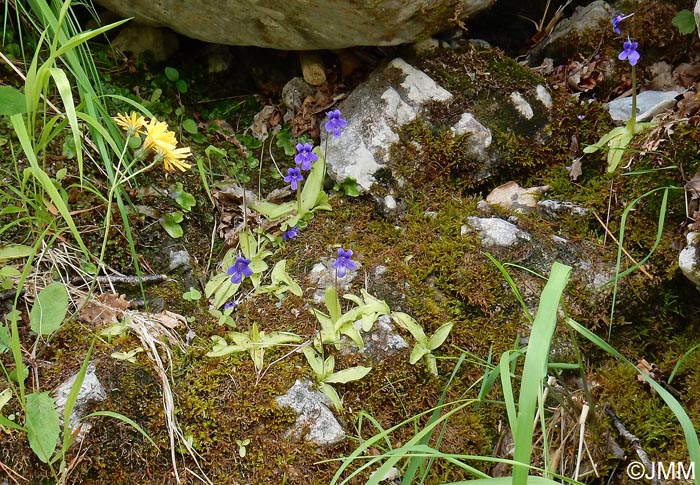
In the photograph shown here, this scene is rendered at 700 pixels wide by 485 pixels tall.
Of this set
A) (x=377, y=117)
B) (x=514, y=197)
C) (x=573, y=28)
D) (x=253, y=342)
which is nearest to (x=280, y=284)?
(x=253, y=342)

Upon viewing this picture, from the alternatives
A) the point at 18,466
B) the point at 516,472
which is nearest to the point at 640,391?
the point at 516,472

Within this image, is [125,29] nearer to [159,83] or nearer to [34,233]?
[159,83]

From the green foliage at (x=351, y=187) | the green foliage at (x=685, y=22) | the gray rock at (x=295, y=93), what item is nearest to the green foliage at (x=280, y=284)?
the green foliage at (x=351, y=187)

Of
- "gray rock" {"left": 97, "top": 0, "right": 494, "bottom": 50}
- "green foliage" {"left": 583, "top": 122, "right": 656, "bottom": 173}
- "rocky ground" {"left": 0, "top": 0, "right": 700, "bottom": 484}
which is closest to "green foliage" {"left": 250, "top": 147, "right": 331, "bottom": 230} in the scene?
"rocky ground" {"left": 0, "top": 0, "right": 700, "bottom": 484}

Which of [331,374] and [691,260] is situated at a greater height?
[691,260]

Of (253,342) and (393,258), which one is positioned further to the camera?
(393,258)

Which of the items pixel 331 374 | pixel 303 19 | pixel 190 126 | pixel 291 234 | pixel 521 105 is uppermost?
pixel 303 19

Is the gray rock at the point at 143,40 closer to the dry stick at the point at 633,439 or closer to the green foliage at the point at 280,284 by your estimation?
the green foliage at the point at 280,284

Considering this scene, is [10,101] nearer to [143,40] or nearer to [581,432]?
[143,40]
